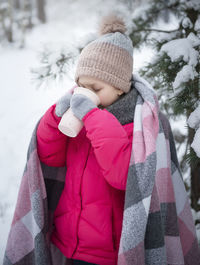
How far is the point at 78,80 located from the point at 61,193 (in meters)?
0.83

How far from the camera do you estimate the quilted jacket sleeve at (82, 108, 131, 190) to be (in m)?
1.22

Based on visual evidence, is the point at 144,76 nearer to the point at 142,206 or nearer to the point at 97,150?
the point at 97,150

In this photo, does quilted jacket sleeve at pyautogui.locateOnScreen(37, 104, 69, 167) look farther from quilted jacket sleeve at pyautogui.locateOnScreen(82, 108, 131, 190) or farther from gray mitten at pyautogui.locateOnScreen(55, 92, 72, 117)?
quilted jacket sleeve at pyautogui.locateOnScreen(82, 108, 131, 190)

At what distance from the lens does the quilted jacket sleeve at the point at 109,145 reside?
4.00 feet

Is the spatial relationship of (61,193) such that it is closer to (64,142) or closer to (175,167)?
(64,142)

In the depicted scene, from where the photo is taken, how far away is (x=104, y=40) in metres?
1.49

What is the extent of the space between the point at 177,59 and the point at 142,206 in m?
0.88

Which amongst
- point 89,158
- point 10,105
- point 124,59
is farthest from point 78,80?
point 10,105

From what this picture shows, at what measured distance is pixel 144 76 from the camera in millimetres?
2096

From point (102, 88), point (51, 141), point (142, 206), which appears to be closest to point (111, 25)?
point (102, 88)

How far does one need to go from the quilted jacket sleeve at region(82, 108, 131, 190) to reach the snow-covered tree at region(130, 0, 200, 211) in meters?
0.37

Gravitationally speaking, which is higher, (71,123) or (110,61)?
(110,61)

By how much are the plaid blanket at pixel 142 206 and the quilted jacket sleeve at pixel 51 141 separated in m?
0.06

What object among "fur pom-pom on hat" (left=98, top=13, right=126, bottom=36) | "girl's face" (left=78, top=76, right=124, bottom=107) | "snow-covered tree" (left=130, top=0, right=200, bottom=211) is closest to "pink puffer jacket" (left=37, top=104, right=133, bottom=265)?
"girl's face" (left=78, top=76, right=124, bottom=107)
